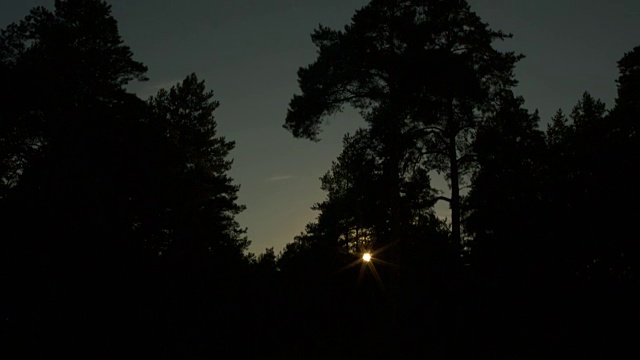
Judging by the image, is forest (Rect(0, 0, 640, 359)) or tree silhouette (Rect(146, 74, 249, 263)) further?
tree silhouette (Rect(146, 74, 249, 263))

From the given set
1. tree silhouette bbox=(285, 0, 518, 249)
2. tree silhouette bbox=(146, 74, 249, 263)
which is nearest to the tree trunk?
tree silhouette bbox=(285, 0, 518, 249)

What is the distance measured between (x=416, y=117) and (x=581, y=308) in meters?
7.89

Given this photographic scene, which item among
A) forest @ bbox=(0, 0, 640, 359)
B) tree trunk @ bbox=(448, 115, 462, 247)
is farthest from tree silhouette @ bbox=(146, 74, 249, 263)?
tree trunk @ bbox=(448, 115, 462, 247)

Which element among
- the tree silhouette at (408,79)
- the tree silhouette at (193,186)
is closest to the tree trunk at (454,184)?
the tree silhouette at (408,79)

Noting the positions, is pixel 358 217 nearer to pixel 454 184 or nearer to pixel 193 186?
pixel 454 184

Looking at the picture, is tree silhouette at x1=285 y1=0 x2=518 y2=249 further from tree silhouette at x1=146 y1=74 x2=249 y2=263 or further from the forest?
tree silhouette at x1=146 y1=74 x2=249 y2=263

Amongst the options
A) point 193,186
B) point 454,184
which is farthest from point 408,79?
point 193,186

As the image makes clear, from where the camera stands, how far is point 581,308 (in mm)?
15352

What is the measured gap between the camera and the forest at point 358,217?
14531 millimetres

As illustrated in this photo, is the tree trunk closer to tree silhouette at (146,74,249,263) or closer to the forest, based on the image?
the forest

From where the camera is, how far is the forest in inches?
572

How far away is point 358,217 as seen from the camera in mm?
22031

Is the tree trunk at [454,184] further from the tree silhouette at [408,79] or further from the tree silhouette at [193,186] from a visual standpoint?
the tree silhouette at [193,186]

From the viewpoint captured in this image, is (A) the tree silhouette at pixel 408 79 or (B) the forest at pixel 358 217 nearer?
(B) the forest at pixel 358 217
